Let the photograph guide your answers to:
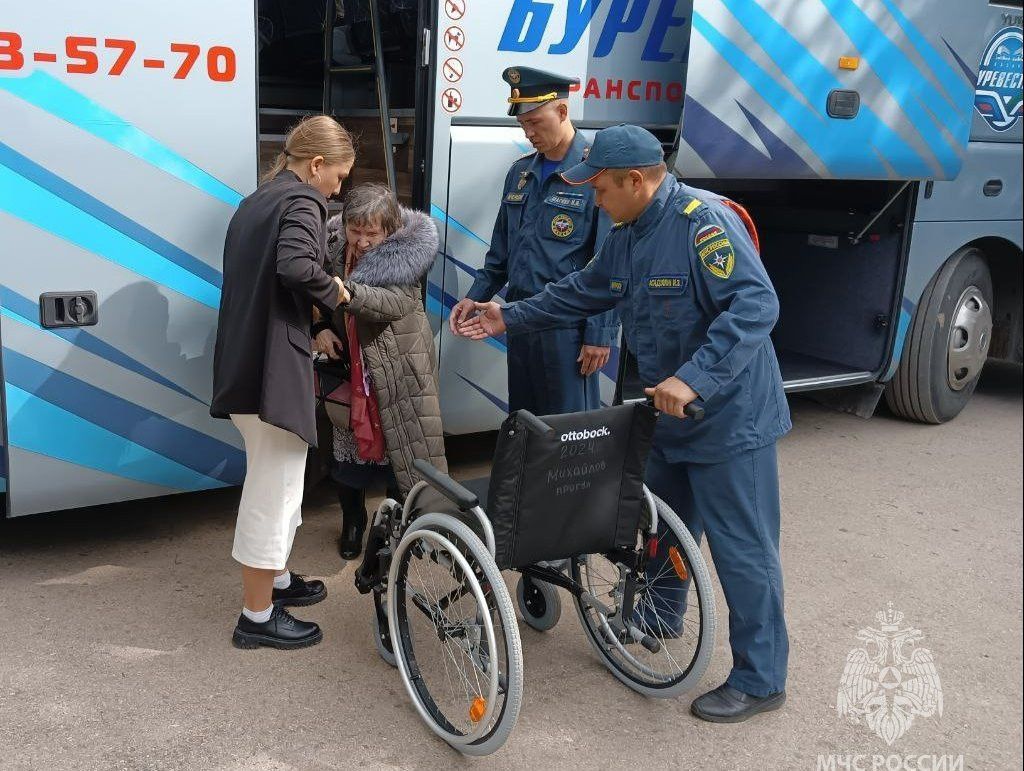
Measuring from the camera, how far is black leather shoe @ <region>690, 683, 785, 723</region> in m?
3.10

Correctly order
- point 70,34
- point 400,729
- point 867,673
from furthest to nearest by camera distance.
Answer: point 867,673 < point 70,34 < point 400,729

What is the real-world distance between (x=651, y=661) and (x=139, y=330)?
1.94 metres

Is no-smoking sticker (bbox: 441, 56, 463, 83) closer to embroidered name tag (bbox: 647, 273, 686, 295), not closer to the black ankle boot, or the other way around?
embroidered name tag (bbox: 647, 273, 686, 295)

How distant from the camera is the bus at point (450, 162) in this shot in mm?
3340

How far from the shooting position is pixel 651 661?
3.40 meters

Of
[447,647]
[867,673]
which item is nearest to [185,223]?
[447,647]

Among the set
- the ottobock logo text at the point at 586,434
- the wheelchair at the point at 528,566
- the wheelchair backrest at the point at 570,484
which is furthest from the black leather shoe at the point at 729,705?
the ottobock logo text at the point at 586,434

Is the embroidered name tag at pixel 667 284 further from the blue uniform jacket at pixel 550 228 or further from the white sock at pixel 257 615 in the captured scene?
the white sock at pixel 257 615

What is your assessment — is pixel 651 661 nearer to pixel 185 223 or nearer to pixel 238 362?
pixel 238 362

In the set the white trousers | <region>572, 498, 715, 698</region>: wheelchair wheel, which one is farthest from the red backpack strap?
the white trousers

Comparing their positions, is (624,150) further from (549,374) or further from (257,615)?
(257,615)

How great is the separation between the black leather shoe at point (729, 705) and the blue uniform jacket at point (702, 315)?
0.69 m

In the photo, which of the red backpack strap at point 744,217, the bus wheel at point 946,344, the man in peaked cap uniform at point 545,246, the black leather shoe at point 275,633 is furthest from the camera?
the bus wheel at point 946,344

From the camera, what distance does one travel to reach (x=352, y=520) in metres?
4.09
